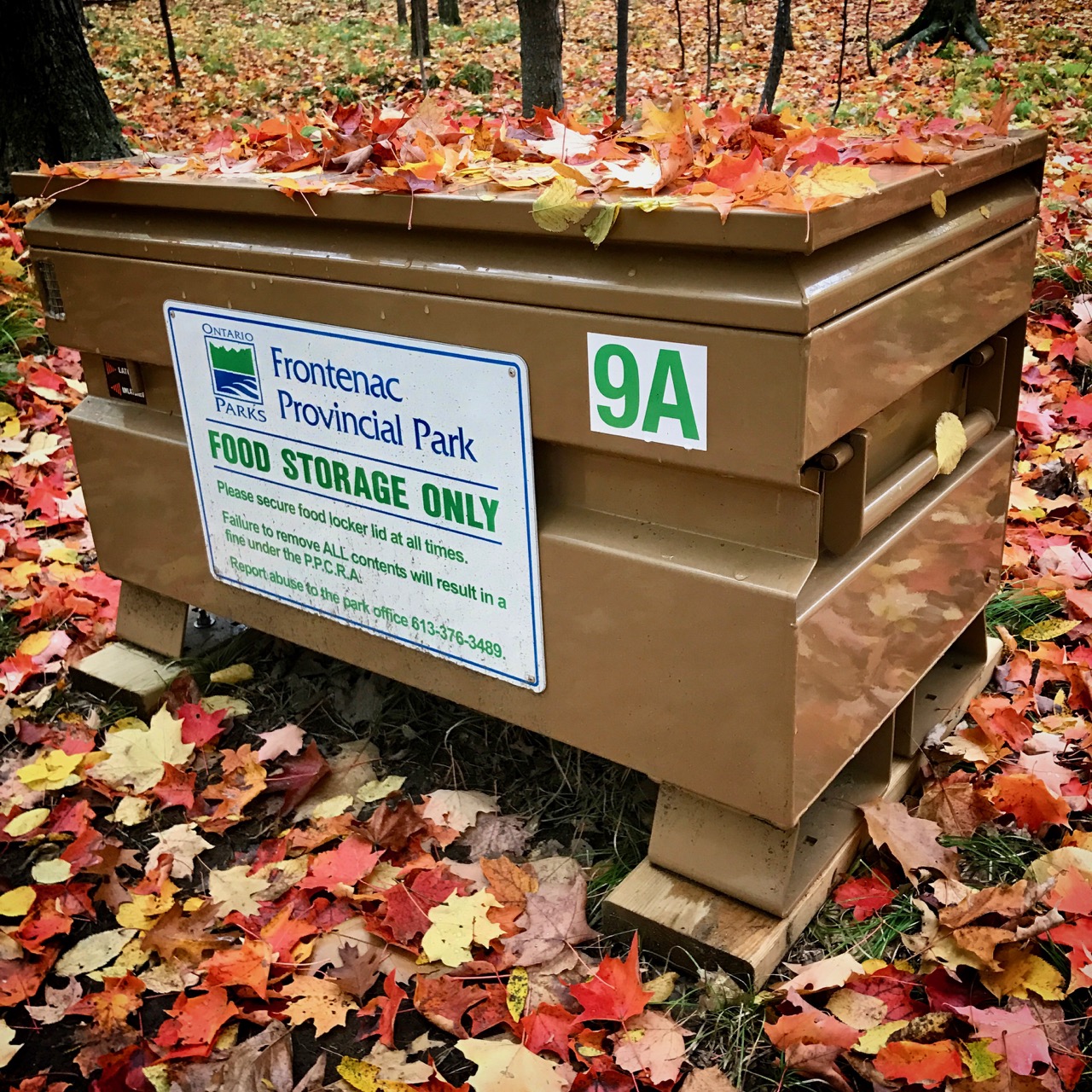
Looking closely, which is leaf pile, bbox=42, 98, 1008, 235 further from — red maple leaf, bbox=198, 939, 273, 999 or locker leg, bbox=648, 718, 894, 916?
red maple leaf, bbox=198, 939, 273, 999

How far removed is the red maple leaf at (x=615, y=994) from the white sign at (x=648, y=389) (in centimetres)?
89

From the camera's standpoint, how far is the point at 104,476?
2904 millimetres

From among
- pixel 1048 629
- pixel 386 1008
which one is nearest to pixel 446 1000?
pixel 386 1008

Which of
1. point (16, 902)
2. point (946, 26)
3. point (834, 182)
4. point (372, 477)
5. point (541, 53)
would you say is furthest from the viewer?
point (946, 26)

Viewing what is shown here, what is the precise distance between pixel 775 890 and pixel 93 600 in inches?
100.0

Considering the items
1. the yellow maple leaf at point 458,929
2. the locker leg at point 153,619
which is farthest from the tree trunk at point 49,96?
the yellow maple leaf at point 458,929

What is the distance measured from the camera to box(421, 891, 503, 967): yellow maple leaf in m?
2.12

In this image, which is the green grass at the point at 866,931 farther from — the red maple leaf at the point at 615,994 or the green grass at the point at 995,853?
the red maple leaf at the point at 615,994

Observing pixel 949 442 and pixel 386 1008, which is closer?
pixel 386 1008

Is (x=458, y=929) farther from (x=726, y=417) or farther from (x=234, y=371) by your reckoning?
(x=234, y=371)

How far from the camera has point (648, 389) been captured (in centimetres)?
180

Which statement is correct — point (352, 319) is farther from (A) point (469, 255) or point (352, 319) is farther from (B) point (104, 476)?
(B) point (104, 476)

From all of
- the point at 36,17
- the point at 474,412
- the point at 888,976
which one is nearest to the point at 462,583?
the point at 474,412

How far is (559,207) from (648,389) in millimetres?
321
